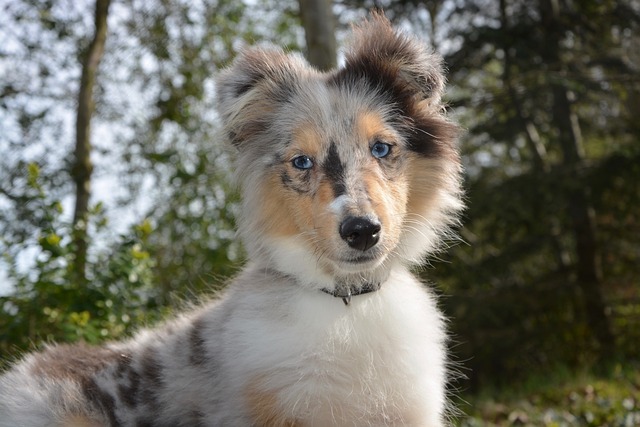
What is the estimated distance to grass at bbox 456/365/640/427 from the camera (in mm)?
5730

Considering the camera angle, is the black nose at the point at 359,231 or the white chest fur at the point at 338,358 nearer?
the black nose at the point at 359,231

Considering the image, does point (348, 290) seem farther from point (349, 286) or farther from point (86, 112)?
point (86, 112)

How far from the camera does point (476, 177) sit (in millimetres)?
10578

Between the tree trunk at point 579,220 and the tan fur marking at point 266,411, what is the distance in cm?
731

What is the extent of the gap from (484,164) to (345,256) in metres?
8.64

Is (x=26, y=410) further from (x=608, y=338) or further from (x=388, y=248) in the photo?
(x=608, y=338)

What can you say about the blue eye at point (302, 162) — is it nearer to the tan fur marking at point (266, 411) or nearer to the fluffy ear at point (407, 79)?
the fluffy ear at point (407, 79)

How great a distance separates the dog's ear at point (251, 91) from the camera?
136 inches

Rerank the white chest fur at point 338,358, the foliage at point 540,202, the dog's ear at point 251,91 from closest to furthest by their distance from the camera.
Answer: the white chest fur at point 338,358, the dog's ear at point 251,91, the foliage at point 540,202

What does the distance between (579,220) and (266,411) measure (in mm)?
7603

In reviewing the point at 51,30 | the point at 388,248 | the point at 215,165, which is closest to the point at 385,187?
the point at 388,248

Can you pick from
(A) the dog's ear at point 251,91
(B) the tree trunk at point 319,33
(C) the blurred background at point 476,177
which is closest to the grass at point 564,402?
(C) the blurred background at point 476,177

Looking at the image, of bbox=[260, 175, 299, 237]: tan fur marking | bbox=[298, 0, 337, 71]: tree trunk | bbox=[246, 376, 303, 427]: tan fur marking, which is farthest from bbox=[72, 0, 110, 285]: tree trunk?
bbox=[246, 376, 303, 427]: tan fur marking

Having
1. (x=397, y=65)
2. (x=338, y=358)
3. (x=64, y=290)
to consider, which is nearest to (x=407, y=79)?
(x=397, y=65)
